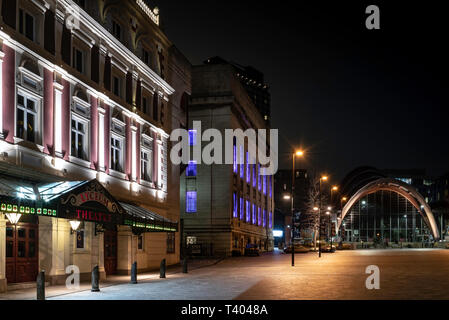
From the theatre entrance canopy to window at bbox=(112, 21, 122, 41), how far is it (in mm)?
10235

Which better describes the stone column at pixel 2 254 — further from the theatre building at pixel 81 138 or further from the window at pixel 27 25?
the window at pixel 27 25

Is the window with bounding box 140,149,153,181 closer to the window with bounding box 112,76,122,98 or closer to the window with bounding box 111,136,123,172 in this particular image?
the window with bounding box 111,136,123,172

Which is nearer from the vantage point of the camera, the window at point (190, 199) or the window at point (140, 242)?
the window at point (140, 242)

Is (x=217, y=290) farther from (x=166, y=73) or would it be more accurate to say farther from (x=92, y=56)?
(x=166, y=73)

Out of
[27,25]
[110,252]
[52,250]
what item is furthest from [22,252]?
[27,25]

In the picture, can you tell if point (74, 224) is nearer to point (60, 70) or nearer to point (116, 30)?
point (60, 70)

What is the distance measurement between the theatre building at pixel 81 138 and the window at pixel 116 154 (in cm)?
6

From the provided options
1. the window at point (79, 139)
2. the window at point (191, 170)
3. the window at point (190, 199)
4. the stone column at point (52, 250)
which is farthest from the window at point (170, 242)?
the window at point (191, 170)

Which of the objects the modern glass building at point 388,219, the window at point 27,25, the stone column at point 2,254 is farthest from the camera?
the modern glass building at point 388,219

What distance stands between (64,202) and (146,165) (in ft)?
50.3

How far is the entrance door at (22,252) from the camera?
21859 millimetres

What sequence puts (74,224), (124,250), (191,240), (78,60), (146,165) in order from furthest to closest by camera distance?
(191,240) → (146,165) → (124,250) → (78,60) → (74,224)

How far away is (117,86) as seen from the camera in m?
32.3

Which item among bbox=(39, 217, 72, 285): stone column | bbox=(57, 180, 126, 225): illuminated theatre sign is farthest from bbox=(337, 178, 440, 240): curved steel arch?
bbox=(39, 217, 72, 285): stone column
